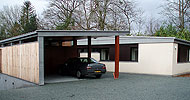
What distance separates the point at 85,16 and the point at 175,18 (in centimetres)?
1253

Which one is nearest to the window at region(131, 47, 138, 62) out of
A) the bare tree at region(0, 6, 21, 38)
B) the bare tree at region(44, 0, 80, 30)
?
the bare tree at region(44, 0, 80, 30)

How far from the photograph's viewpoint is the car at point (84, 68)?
12700 mm

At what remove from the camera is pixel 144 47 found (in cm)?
1630

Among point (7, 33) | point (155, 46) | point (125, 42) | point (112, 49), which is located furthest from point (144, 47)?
point (7, 33)

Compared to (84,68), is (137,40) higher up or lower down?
higher up

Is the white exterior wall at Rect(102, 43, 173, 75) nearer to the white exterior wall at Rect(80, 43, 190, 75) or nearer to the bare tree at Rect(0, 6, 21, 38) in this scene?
the white exterior wall at Rect(80, 43, 190, 75)

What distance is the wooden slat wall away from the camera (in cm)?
1059

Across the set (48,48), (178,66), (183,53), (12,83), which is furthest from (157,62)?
(12,83)

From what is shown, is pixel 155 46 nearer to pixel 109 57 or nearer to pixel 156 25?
pixel 109 57

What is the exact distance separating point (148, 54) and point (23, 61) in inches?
379

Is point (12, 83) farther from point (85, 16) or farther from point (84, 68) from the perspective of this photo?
point (85, 16)

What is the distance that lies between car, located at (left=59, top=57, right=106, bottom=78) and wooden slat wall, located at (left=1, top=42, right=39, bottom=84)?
3330 mm

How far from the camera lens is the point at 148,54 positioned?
1606 cm

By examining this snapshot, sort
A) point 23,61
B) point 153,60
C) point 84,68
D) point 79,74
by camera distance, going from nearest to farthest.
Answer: point 23,61 → point 84,68 → point 79,74 → point 153,60
